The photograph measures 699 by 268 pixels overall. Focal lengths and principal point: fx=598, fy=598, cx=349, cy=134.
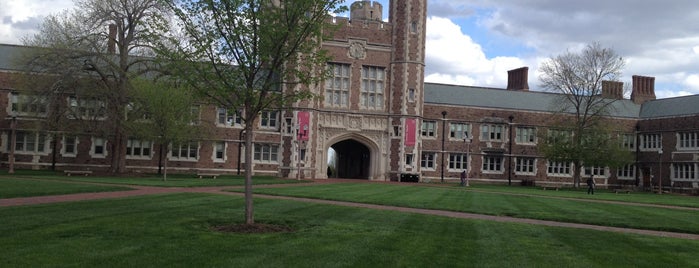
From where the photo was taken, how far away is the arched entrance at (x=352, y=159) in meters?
50.9

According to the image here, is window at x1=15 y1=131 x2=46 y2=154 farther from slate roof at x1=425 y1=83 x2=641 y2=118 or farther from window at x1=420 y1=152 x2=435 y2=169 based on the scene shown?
slate roof at x1=425 y1=83 x2=641 y2=118

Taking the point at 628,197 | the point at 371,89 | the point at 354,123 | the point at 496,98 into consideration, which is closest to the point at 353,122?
the point at 354,123

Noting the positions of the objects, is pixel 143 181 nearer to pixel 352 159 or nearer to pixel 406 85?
pixel 406 85

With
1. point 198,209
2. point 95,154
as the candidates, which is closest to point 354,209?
point 198,209

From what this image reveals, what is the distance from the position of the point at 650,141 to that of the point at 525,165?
11818 millimetres

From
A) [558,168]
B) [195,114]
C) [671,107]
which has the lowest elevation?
[558,168]

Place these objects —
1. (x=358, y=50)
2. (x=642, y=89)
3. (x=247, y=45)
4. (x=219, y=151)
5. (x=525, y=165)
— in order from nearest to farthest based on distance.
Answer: (x=247, y=45) < (x=219, y=151) < (x=358, y=50) < (x=525, y=165) < (x=642, y=89)

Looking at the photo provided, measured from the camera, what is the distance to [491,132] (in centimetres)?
5250

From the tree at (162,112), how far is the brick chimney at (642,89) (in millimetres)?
44337

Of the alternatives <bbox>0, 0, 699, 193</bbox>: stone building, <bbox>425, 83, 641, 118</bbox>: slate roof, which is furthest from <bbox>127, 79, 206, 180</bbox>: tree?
<bbox>425, 83, 641, 118</bbox>: slate roof

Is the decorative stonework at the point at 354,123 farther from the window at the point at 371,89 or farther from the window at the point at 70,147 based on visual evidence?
the window at the point at 70,147

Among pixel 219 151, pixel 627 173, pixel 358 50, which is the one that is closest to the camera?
pixel 219 151

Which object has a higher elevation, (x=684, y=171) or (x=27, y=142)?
(x=27, y=142)

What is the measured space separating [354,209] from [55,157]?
1273 inches
